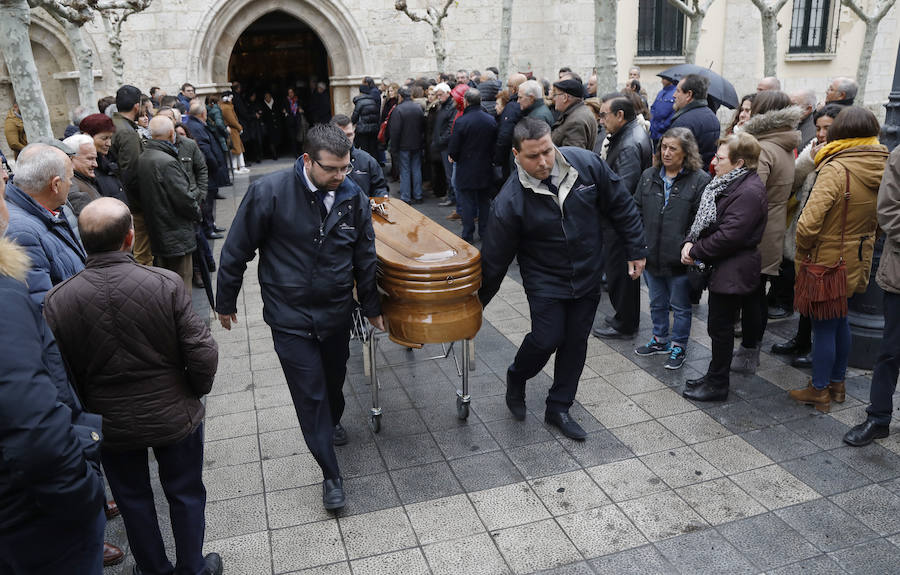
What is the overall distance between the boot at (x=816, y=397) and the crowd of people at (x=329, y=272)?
0.02 m

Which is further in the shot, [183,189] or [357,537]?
[183,189]

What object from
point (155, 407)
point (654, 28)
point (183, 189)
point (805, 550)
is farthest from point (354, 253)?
point (654, 28)

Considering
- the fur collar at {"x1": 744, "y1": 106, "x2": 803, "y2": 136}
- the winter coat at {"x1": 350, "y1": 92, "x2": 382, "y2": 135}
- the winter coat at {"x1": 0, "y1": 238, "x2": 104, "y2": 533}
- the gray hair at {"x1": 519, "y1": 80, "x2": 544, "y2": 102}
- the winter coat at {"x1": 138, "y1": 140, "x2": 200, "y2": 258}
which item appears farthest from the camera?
the winter coat at {"x1": 350, "y1": 92, "x2": 382, "y2": 135}

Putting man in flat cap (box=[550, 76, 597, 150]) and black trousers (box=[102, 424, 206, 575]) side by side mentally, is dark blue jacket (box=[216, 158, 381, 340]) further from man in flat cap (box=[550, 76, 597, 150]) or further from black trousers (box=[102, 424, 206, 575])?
man in flat cap (box=[550, 76, 597, 150])

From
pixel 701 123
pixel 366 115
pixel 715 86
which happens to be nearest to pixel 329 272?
pixel 701 123

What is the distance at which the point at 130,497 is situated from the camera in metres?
3.04

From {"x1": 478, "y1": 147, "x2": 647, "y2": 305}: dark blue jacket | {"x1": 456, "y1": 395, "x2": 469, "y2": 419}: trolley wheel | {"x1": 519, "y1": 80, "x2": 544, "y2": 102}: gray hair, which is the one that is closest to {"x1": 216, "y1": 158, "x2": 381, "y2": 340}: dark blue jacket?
{"x1": 478, "y1": 147, "x2": 647, "y2": 305}: dark blue jacket

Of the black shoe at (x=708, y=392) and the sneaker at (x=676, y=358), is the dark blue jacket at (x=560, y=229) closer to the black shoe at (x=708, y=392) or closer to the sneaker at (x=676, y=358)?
the black shoe at (x=708, y=392)

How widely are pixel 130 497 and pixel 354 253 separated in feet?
5.25

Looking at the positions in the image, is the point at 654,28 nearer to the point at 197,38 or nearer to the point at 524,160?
the point at 197,38

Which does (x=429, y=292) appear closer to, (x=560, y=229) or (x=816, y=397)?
(x=560, y=229)

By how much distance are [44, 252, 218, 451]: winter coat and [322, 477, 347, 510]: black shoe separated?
1025mm

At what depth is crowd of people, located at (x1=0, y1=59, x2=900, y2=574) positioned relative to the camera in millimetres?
Result: 2297

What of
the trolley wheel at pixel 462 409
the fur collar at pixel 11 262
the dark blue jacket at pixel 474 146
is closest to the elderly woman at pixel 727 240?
the trolley wheel at pixel 462 409
